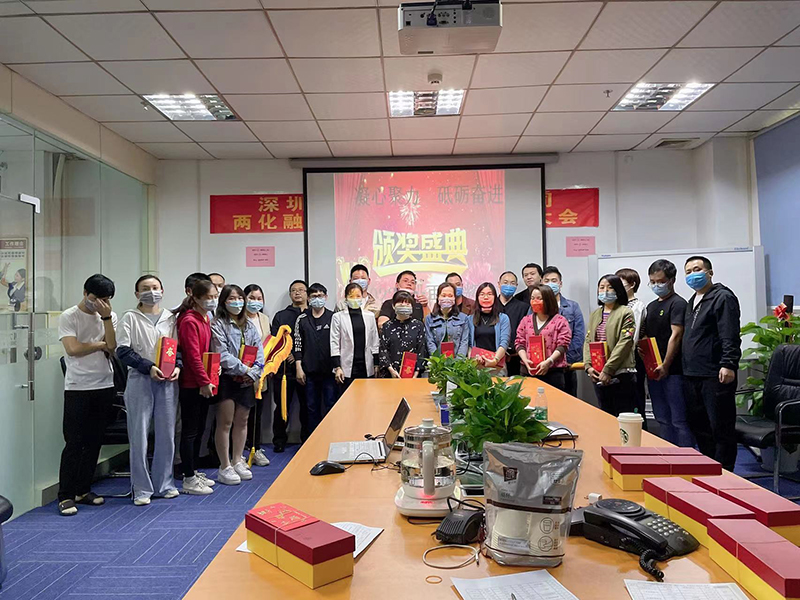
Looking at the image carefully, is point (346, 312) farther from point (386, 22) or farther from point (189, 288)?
point (386, 22)

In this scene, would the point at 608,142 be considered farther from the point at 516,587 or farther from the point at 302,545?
the point at 302,545

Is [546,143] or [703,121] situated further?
[546,143]

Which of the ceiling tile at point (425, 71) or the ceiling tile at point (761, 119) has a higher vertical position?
the ceiling tile at point (761, 119)

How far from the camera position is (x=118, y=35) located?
346 centimetres

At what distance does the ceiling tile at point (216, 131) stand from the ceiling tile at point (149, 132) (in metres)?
0.10

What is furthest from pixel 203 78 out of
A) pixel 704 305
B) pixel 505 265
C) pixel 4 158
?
pixel 704 305

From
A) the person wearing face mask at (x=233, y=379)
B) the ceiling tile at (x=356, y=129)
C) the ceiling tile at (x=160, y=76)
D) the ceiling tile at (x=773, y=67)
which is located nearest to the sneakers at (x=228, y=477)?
the person wearing face mask at (x=233, y=379)

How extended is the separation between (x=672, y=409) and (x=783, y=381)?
807 millimetres

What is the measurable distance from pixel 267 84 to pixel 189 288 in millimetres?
1703

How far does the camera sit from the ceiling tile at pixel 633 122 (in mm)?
5082

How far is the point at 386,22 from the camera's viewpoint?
3361 mm

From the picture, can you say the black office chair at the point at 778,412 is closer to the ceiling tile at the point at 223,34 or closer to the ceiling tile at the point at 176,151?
the ceiling tile at the point at 223,34

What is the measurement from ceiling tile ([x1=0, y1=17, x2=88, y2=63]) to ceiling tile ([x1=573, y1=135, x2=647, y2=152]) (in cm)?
467

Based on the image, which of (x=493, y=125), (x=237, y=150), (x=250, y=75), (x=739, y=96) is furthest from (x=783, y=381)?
(x=237, y=150)
